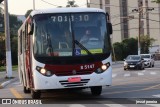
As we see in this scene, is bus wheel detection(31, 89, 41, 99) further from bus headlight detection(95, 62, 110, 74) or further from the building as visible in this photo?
the building

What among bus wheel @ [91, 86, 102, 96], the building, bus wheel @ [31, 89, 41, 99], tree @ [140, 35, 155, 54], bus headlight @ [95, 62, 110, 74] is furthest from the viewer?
the building

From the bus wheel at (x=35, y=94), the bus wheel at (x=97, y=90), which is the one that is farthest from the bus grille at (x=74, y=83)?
the bus wheel at (x=97, y=90)

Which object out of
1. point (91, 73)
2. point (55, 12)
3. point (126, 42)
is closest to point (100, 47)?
point (91, 73)

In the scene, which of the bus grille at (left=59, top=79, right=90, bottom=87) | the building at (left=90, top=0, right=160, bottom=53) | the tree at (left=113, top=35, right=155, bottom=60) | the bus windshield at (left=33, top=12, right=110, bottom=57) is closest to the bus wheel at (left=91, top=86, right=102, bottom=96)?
the bus grille at (left=59, top=79, right=90, bottom=87)

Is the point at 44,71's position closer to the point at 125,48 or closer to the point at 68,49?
the point at 68,49

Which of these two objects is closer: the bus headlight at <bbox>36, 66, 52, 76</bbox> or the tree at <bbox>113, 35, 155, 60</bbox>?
the bus headlight at <bbox>36, 66, 52, 76</bbox>

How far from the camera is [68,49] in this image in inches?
589

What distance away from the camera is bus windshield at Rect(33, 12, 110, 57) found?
1497 centimetres

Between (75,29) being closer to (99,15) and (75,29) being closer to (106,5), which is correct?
(99,15)

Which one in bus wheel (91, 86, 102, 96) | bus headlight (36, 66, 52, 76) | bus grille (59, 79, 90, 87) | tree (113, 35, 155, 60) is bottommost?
tree (113, 35, 155, 60)

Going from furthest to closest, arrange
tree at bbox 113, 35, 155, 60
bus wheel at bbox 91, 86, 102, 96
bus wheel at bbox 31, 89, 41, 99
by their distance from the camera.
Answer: tree at bbox 113, 35, 155, 60
bus wheel at bbox 91, 86, 102, 96
bus wheel at bbox 31, 89, 41, 99

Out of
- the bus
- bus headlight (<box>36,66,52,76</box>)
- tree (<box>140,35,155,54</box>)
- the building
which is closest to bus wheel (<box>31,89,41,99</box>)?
the bus

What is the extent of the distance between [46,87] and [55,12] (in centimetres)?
254

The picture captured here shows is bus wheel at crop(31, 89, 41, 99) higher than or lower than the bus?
lower
